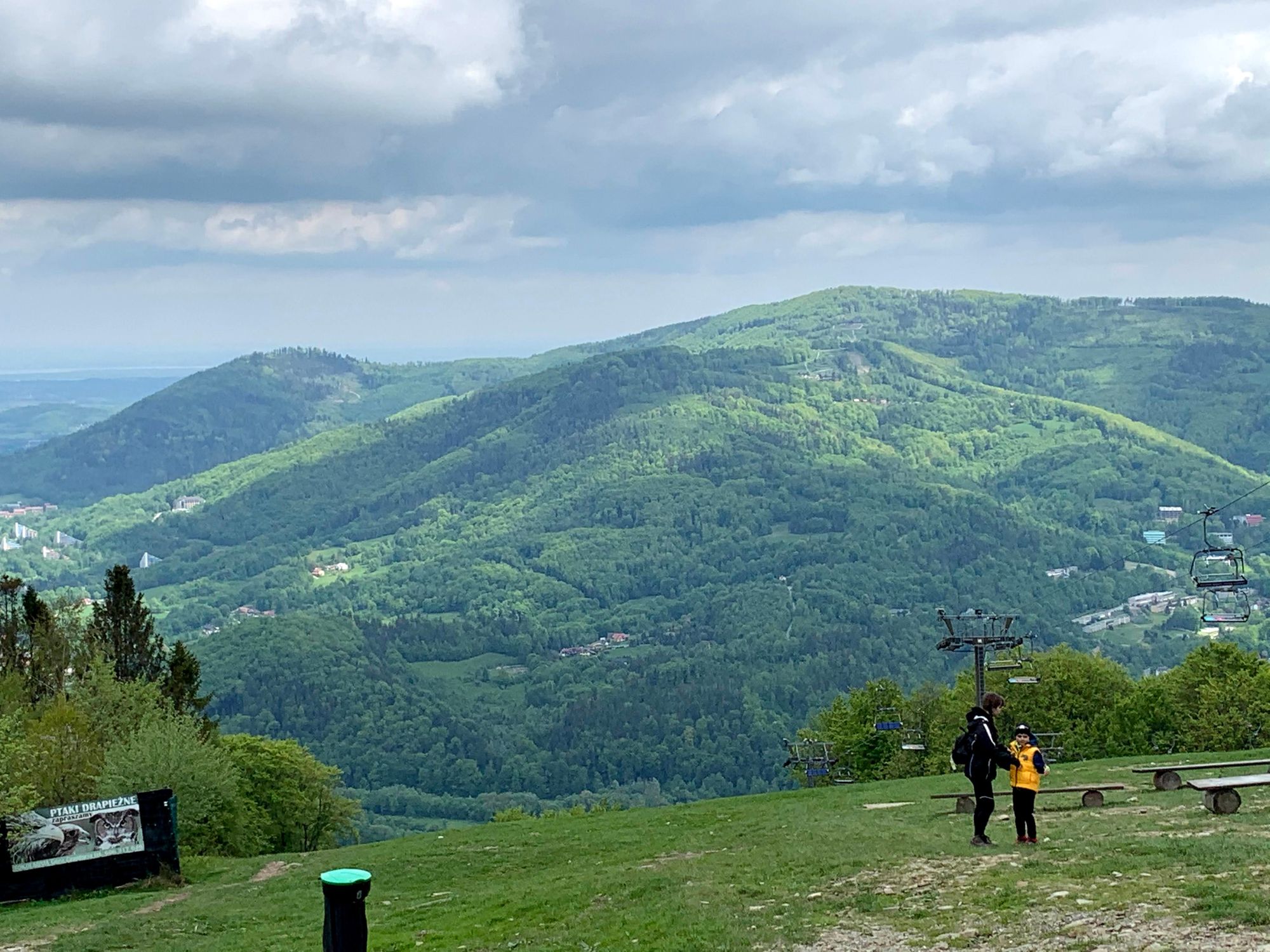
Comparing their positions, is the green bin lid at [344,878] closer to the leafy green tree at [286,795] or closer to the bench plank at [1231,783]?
the bench plank at [1231,783]

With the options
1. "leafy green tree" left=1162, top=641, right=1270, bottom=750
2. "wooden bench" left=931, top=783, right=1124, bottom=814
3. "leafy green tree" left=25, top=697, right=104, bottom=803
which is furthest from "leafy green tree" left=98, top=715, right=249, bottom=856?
"leafy green tree" left=1162, top=641, right=1270, bottom=750

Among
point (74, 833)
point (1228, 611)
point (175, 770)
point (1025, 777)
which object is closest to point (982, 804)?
point (1025, 777)

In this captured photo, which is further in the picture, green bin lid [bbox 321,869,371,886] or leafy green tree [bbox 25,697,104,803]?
leafy green tree [bbox 25,697,104,803]

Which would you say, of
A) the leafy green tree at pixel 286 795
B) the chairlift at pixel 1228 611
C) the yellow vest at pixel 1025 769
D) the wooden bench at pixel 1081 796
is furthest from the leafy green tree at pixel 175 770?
the chairlift at pixel 1228 611

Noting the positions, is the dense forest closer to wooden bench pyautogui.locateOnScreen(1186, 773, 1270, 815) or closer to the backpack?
the backpack

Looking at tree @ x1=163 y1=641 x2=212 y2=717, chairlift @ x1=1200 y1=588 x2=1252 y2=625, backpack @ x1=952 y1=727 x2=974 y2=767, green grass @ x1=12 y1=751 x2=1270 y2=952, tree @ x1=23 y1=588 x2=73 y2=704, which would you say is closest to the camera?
green grass @ x1=12 y1=751 x2=1270 y2=952

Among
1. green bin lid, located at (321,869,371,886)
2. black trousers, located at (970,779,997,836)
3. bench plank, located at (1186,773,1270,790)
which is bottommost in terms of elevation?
bench plank, located at (1186,773,1270,790)

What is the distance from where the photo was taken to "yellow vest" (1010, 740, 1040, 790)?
20391 millimetres

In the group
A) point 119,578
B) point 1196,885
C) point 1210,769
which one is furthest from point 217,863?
point 1196,885

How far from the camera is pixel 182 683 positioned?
61594mm

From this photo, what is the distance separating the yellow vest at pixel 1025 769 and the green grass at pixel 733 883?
1029 mm

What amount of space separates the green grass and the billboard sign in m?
1.27

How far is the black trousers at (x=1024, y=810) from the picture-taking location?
20.9m

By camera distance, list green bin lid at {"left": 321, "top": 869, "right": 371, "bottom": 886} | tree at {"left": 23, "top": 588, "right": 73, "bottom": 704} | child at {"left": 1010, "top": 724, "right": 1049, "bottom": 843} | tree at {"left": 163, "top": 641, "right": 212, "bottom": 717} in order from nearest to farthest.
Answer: green bin lid at {"left": 321, "top": 869, "right": 371, "bottom": 886}
child at {"left": 1010, "top": 724, "right": 1049, "bottom": 843}
tree at {"left": 23, "top": 588, "right": 73, "bottom": 704}
tree at {"left": 163, "top": 641, "right": 212, "bottom": 717}
